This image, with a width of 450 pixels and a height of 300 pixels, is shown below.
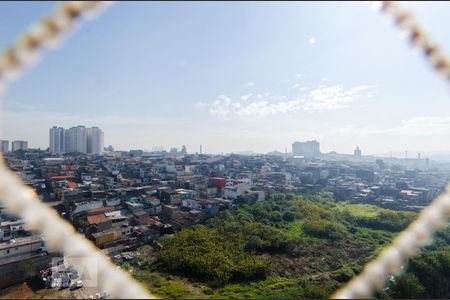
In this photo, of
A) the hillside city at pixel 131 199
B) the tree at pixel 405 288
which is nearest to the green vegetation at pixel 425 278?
the tree at pixel 405 288

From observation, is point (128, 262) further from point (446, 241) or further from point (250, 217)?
point (446, 241)

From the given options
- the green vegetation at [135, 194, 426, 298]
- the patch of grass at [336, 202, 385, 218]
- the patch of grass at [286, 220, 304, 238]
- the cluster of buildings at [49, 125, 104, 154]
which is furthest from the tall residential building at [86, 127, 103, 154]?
the patch of grass at [286, 220, 304, 238]

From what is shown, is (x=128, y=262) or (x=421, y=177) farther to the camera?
(x=421, y=177)

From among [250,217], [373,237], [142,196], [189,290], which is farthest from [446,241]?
[142,196]

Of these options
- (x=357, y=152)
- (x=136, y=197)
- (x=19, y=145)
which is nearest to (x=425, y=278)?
(x=136, y=197)

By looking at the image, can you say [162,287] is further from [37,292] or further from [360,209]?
[360,209]
